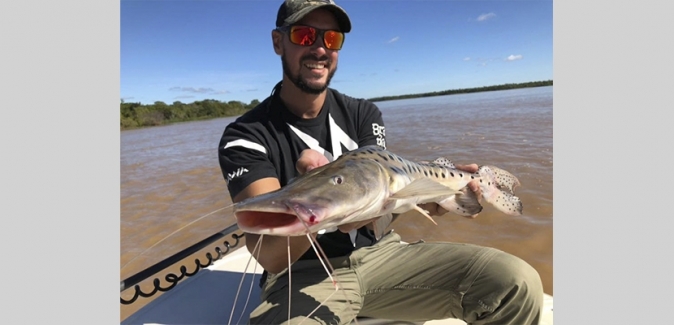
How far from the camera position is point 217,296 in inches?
132

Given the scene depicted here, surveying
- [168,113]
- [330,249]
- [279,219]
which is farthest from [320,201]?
[168,113]

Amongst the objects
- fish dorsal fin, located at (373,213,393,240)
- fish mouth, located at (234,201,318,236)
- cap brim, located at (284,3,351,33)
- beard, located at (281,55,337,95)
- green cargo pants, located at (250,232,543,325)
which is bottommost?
green cargo pants, located at (250,232,543,325)

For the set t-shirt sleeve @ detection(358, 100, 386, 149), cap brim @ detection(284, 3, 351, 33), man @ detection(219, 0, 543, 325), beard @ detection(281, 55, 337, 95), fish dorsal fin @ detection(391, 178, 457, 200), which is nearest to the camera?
fish dorsal fin @ detection(391, 178, 457, 200)

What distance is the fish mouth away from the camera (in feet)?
4.58

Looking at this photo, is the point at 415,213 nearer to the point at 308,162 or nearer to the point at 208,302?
the point at 208,302

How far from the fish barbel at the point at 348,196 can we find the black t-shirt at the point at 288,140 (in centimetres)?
64

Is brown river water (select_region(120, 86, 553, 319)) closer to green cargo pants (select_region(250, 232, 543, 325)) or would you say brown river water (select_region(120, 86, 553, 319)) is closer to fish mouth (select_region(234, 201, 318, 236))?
→ fish mouth (select_region(234, 201, 318, 236))

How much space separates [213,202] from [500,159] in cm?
718

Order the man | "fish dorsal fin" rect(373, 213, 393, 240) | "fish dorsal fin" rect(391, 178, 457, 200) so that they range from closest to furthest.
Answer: "fish dorsal fin" rect(391, 178, 457, 200), "fish dorsal fin" rect(373, 213, 393, 240), the man

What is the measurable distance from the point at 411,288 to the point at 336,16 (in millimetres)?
2087

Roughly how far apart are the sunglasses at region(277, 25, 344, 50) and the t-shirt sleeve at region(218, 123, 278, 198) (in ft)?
2.58

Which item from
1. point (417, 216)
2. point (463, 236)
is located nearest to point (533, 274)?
point (463, 236)

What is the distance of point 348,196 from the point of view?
171 cm

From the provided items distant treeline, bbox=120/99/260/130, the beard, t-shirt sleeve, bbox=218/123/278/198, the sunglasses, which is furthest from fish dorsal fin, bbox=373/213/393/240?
distant treeline, bbox=120/99/260/130
